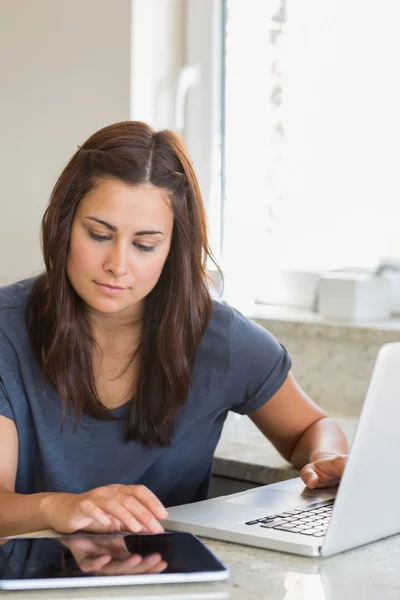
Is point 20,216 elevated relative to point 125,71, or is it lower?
lower

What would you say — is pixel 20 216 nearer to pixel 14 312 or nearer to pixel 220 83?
pixel 220 83

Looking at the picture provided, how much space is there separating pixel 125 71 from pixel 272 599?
1687 mm

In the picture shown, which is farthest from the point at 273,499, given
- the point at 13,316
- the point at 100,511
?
the point at 13,316

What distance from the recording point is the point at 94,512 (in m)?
1.26

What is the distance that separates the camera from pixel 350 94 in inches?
97.8

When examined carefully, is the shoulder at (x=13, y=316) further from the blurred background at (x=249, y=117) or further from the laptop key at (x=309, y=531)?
the blurred background at (x=249, y=117)

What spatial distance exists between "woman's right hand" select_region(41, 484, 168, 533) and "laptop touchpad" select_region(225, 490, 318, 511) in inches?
7.8

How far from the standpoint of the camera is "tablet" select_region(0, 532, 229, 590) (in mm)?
1073

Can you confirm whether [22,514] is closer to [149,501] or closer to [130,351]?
[149,501]

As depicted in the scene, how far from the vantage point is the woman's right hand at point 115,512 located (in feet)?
4.14

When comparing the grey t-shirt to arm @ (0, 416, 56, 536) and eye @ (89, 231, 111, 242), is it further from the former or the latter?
eye @ (89, 231, 111, 242)

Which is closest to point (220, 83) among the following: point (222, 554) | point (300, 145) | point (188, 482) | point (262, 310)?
point (300, 145)

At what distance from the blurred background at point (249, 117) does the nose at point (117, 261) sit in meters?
0.84

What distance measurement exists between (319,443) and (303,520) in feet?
1.48
